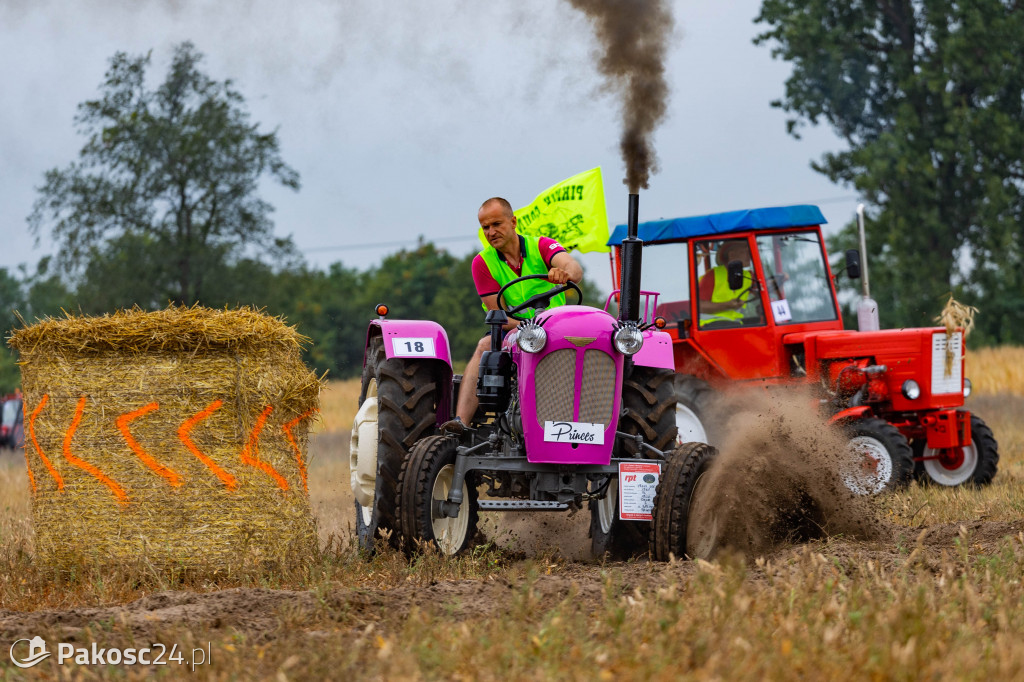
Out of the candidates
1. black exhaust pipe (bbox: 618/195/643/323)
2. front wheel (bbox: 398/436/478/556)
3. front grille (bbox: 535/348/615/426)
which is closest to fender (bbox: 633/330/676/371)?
black exhaust pipe (bbox: 618/195/643/323)

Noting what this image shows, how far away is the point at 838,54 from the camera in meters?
31.3

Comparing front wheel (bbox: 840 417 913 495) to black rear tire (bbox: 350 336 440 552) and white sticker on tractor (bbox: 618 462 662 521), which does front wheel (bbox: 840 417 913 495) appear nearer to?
white sticker on tractor (bbox: 618 462 662 521)

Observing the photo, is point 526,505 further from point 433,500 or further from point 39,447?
point 39,447

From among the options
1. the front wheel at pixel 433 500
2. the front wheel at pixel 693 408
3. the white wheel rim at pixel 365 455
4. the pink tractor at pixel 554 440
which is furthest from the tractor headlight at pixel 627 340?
the front wheel at pixel 693 408

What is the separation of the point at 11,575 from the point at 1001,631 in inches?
186

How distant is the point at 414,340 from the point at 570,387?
1.16 m

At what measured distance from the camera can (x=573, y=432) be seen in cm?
607

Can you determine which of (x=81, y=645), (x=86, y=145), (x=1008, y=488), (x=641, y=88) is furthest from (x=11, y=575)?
(x=86, y=145)

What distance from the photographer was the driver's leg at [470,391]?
6613mm

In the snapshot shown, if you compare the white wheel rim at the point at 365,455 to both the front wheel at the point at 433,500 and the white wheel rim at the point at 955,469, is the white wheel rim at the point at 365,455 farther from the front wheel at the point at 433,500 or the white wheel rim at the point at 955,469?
the white wheel rim at the point at 955,469

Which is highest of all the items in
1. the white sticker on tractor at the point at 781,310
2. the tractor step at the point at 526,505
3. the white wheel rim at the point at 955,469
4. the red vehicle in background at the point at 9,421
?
the white sticker on tractor at the point at 781,310

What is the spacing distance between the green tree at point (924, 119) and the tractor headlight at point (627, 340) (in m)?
25.6

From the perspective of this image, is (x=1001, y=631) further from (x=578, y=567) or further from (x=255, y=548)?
(x=255, y=548)

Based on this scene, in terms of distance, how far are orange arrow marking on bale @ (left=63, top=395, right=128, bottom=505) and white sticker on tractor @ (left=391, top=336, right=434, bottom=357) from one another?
1664 millimetres
